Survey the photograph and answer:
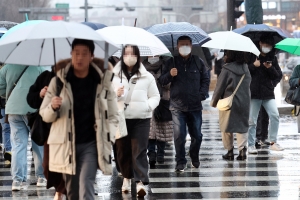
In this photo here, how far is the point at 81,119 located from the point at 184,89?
15.1 ft

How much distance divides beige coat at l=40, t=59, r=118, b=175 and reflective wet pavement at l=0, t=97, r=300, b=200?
262cm

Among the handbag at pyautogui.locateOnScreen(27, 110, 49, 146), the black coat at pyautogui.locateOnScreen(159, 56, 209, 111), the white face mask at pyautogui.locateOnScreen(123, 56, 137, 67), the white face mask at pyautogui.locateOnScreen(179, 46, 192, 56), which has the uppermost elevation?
the white face mask at pyautogui.locateOnScreen(179, 46, 192, 56)

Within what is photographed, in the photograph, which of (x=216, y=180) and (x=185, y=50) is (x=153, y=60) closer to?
(x=185, y=50)

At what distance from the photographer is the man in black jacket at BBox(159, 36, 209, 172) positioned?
11.0 meters

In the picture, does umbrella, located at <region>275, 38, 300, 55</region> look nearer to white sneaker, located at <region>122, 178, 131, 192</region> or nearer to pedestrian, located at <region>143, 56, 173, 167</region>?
pedestrian, located at <region>143, 56, 173, 167</region>

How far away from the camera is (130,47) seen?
9.12 m

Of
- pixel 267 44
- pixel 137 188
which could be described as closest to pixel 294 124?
pixel 267 44

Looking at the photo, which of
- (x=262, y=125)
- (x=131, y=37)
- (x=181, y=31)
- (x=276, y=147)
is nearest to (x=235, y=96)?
(x=181, y=31)

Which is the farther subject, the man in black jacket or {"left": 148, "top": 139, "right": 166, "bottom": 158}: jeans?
{"left": 148, "top": 139, "right": 166, "bottom": 158}: jeans

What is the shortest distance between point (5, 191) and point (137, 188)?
1.71 m

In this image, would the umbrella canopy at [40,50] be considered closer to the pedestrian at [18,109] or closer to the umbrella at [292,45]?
the pedestrian at [18,109]

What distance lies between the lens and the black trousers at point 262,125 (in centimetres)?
1400

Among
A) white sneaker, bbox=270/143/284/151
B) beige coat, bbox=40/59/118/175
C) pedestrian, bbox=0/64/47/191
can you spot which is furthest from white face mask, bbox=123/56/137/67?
white sneaker, bbox=270/143/284/151

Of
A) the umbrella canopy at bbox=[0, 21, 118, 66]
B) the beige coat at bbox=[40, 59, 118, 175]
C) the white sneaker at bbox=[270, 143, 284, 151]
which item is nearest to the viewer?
the beige coat at bbox=[40, 59, 118, 175]
